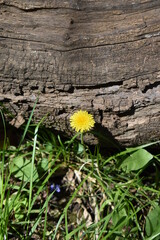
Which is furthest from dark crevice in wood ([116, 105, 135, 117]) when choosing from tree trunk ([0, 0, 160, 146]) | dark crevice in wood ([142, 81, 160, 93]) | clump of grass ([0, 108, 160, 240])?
clump of grass ([0, 108, 160, 240])

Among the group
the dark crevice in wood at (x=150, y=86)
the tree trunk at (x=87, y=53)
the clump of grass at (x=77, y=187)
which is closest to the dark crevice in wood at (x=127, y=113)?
the tree trunk at (x=87, y=53)

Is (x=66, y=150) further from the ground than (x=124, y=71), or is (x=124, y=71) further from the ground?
(x=124, y=71)

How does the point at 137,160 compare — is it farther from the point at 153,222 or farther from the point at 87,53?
the point at 87,53

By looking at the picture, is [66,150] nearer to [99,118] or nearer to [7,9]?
[99,118]

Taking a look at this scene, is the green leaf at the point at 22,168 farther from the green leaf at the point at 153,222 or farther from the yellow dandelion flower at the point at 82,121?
the green leaf at the point at 153,222

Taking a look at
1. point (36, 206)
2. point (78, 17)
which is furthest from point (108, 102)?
point (36, 206)

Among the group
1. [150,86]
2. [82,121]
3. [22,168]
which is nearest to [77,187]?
[22,168]
